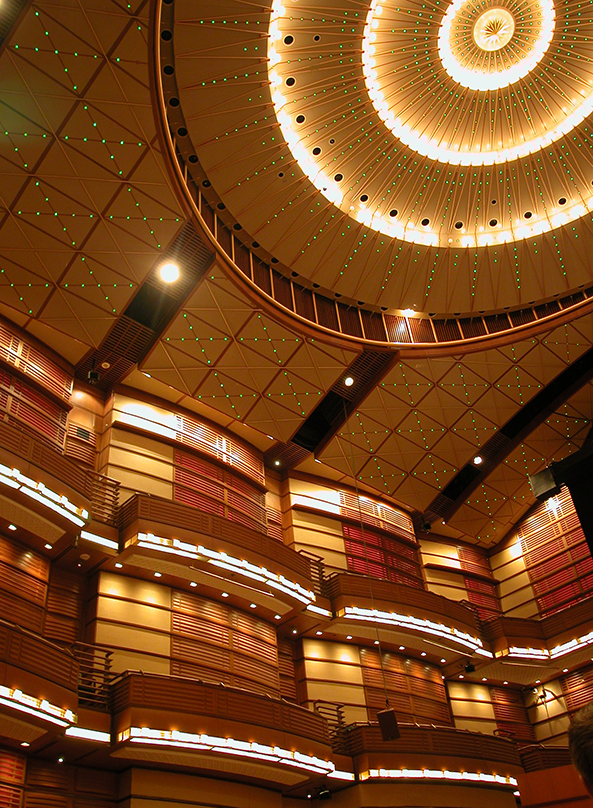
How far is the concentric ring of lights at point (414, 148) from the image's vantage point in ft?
50.8

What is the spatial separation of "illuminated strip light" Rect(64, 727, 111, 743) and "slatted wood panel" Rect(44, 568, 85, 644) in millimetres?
2452

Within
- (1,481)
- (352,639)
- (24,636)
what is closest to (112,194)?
(1,481)

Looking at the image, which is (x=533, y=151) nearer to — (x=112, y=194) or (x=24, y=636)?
(x=112, y=194)

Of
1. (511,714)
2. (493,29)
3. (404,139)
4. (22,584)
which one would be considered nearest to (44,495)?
(22,584)

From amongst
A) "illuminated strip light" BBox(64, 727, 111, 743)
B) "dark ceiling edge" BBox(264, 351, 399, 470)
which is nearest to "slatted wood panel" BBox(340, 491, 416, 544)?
"dark ceiling edge" BBox(264, 351, 399, 470)

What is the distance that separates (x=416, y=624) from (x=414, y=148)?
1289cm

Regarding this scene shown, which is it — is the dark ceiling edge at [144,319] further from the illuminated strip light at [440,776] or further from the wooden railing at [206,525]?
the illuminated strip light at [440,776]

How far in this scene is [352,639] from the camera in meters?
19.5

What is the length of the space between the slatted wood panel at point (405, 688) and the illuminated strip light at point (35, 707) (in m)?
9.39

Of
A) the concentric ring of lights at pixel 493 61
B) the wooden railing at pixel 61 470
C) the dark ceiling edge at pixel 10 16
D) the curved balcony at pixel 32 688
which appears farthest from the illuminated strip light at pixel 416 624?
the dark ceiling edge at pixel 10 16

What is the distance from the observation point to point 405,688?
19.7 m

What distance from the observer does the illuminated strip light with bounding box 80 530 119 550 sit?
48.6 ft

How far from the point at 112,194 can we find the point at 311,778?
44.2ft

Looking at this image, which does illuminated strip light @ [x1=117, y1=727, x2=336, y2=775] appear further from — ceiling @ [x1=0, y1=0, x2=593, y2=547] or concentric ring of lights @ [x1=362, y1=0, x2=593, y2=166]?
concentric ring of lights @ [x1=362, y1=0, x2=593, y2=166]
